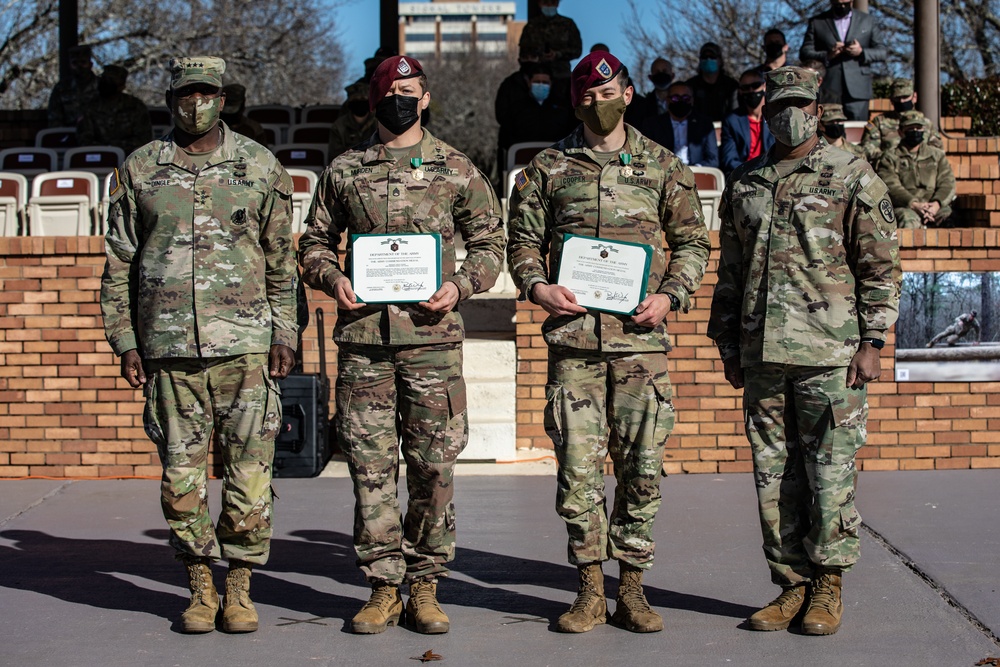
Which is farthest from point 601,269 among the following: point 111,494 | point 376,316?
point 111,494

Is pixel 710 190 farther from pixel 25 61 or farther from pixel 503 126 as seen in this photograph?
pixel 25 61

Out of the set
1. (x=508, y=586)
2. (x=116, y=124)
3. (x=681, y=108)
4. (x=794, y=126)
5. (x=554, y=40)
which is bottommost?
(x=508, y=586)

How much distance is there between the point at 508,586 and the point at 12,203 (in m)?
6.28

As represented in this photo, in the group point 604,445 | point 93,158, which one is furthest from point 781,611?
point 93,158

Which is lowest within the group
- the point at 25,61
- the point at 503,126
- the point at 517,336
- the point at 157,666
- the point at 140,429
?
the point at 157,666

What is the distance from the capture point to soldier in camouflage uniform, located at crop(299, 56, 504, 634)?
481cm

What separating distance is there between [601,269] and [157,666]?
7.07 feet

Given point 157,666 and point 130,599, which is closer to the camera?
point 157,666

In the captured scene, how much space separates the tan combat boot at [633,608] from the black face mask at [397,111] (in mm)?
1901

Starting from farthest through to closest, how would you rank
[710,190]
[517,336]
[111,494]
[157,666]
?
1. [710,190]
2. [517,336]
3. [111,494]
4. [157,666]

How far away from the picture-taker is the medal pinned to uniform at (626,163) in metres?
4.83

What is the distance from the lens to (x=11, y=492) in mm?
7512

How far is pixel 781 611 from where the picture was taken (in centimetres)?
473

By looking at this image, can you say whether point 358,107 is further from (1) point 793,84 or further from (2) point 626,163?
(1) point 793,84
